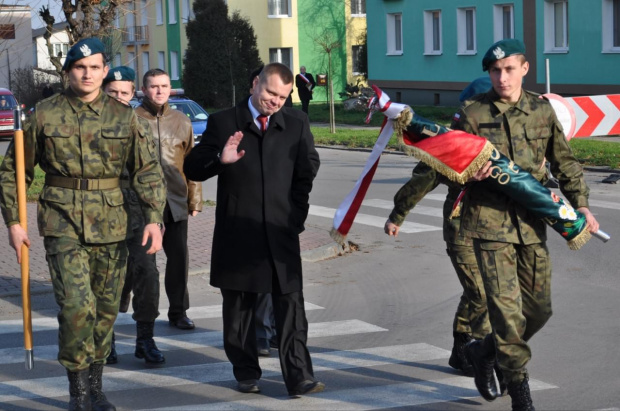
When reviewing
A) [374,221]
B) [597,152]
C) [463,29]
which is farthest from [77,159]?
[463,29]

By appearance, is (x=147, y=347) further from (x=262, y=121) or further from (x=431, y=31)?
(x=431, y=31)

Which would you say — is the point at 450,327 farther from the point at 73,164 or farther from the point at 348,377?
the point at 73,164

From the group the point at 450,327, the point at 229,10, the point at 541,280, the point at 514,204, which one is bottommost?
the point at 450,327

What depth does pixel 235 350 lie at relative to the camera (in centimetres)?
629

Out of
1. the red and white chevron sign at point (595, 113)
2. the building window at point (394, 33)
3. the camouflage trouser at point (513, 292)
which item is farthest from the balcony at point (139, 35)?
the camouflage trouser at point (513, 292)

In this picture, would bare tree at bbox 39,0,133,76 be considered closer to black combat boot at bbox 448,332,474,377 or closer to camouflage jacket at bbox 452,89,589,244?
black combat boot at bbox 448,332,474,377

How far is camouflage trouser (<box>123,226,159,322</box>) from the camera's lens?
713cm

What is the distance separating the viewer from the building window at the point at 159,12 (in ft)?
202

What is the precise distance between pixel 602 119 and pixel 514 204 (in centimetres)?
1170

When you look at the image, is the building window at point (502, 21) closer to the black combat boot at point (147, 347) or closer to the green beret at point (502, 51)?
the black combat boot at point (147, 347)

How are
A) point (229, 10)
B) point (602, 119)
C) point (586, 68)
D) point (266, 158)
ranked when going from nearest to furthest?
point (266, 158), point (602, 119), point (586, 68), point (229, 10)

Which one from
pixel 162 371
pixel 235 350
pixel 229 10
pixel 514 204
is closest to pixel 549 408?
pixel 514 204

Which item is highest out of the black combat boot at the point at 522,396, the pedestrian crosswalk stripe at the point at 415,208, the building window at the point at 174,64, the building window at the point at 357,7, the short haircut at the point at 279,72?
the building window at the point at 357,7

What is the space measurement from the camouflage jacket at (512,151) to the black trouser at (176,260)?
9.43 feet
